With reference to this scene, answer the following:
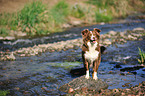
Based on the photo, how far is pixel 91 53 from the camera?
591 cm

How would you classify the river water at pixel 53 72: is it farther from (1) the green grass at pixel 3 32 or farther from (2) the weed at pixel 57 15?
(2) the weed at pixel 57 15

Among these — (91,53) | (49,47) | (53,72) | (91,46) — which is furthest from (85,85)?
(49,47)

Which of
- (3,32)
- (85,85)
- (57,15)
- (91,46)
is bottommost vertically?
(85,85)

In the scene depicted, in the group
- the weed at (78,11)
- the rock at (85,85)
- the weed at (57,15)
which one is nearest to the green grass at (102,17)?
the weed at (78,11)

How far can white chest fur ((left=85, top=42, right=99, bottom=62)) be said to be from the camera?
584cm

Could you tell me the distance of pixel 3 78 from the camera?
7.48 meters

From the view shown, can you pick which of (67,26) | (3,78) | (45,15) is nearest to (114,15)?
(67,26)

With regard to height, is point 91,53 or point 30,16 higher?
point 30,16

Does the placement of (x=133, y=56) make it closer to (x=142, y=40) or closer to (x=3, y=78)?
(x=142, y=40)

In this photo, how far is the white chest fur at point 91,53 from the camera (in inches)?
230

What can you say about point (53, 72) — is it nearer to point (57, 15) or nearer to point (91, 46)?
point (91, 46)

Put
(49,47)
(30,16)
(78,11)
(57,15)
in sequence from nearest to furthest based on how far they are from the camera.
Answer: (49,47) < (30,16) < (57,15) < (78,11)

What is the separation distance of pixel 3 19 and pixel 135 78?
14529 mm

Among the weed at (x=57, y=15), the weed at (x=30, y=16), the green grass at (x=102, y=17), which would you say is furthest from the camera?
the green grass at (x=102, y=17)
